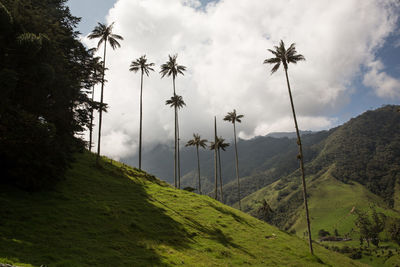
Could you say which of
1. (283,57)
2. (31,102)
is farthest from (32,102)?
(283,57)

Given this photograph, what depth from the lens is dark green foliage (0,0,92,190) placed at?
74.3 ft

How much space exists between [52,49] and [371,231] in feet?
705

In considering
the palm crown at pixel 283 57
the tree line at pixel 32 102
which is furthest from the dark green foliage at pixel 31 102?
the palm crown at pixel 283 57

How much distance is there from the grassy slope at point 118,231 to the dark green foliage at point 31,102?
116 inches

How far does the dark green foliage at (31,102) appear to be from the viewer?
74.3ft

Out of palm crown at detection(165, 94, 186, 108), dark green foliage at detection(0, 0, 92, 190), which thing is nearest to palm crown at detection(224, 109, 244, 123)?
palm crown at detection(165, 94, 186, 108)

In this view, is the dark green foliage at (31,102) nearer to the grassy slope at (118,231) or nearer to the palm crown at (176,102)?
the grassy slope at (118,231)

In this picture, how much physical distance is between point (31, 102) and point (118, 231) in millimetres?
16612

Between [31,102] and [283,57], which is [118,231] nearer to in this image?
[31,102]

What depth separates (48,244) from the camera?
18.2 meters

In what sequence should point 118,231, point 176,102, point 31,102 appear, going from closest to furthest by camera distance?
point 118,231 → point 31,102 → point 176,102

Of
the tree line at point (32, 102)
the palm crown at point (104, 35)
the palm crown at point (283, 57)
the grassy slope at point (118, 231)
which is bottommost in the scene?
the grassy slope at point (118, 231)

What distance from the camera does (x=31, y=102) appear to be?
87.1ft

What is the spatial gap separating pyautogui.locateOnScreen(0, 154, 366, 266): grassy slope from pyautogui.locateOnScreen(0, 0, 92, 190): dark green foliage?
2.94m
